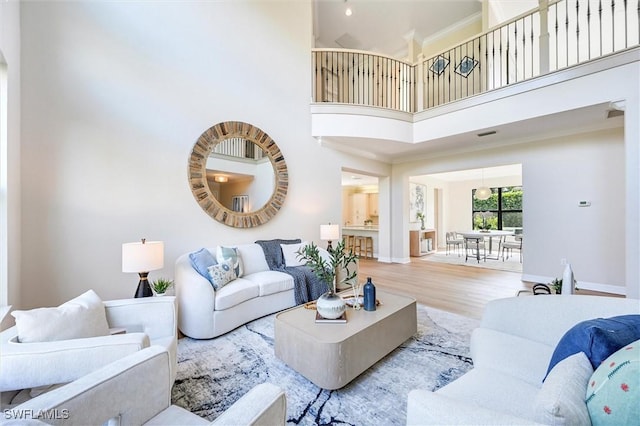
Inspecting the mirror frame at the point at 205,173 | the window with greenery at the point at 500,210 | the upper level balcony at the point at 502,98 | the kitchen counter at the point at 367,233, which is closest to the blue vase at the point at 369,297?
the mirror frame at the point at 205,173

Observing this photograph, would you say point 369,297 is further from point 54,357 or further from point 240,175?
point 240,175

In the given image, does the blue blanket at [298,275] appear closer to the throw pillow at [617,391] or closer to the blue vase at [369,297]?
the blue vase at [369,297]

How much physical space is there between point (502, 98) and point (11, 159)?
583cm

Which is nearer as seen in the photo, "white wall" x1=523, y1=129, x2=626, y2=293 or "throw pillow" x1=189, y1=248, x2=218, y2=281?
"throw pillow" x1=189, y1=248, x2=218, y2=281

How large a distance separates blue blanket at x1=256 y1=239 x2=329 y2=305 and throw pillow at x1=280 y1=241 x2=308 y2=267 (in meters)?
0.06

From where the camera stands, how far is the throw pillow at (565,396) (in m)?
0.70

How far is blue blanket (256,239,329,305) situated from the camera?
3.37 meters

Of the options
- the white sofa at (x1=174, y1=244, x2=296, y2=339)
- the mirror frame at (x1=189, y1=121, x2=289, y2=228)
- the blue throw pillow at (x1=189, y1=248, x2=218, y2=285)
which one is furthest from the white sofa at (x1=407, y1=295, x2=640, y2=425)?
the mirror frame at (x1=189, y1=121, x2=289, y2=228)

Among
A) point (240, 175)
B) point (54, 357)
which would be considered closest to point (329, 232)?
point (240, 175)

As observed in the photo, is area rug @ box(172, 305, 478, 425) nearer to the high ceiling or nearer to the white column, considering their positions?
the white column

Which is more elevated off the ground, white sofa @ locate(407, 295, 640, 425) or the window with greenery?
the window with greenery

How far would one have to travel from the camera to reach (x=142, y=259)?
2279mm

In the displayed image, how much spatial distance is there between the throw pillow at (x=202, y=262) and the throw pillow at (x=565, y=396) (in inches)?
109

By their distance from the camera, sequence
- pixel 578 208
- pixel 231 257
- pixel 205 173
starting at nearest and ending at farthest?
1. pixel 231 257
2. pixel 205 173
3. pixel 578 208
